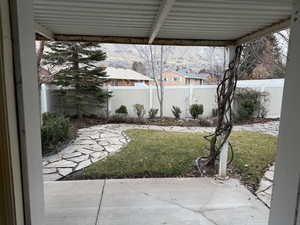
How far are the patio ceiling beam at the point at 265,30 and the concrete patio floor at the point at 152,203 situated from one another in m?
2.02

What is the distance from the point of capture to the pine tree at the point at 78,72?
691 cm

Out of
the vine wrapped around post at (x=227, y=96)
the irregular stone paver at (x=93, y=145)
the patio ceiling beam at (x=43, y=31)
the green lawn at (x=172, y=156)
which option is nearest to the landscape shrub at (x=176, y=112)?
the irregular stone paver at (x=93, y=145)

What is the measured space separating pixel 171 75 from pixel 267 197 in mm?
10029

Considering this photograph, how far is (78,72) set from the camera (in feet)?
23.3

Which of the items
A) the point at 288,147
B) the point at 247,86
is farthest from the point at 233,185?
the point at 247,86

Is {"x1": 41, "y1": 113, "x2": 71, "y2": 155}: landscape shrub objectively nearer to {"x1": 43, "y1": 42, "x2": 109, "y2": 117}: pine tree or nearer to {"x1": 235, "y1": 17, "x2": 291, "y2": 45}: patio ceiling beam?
{"x1": 43, "y1": 42, "x2": 109, "y2": 117}: pine tree

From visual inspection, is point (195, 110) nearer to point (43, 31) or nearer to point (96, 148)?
point (96, 148)

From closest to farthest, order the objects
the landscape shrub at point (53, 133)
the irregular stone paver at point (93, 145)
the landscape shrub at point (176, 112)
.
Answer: the irregular stone paver at point (93, 145)
the landscape shrub at point (53, 133)
the landscape shrub at point (176, 112)

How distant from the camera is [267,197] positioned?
2668 millimetres

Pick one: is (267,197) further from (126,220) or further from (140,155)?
(140,155)

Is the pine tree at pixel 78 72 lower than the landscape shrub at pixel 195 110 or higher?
higher

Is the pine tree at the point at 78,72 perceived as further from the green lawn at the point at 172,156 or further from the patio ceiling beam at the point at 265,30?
the patio ceiling beam at the point at 265,30

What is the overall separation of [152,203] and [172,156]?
70.6 inches

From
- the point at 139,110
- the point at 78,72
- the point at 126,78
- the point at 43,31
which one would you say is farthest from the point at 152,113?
the point at 43,31
